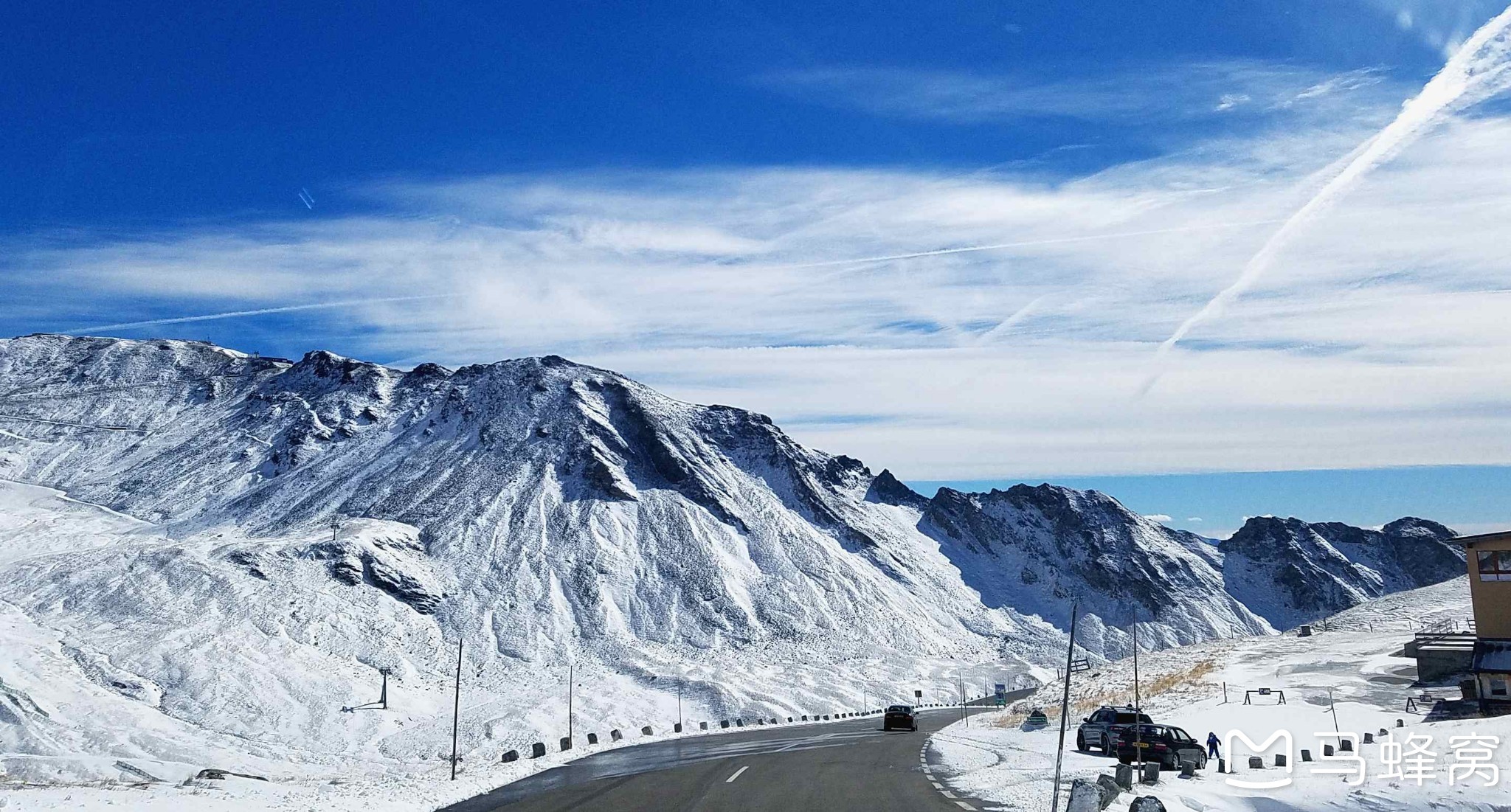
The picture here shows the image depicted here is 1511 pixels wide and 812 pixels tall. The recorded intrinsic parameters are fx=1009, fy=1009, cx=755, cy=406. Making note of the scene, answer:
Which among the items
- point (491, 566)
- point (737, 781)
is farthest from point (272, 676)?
point (737, 781)

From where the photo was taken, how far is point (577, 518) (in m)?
134

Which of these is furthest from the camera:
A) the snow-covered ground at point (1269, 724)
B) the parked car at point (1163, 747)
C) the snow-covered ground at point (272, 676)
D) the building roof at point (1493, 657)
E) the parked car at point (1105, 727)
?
the snow-covered ground at point (272, 676)

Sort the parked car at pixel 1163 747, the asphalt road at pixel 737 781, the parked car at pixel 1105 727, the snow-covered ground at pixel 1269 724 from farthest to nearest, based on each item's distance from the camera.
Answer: the parked car at pixel 1105 727
the parked car at pixel 1163 747
the asphalt road at pixel 737 781
the snow-covered ground at pixel 1269 724

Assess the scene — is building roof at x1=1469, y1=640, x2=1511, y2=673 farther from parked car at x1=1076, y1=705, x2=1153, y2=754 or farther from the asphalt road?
the asphalt road

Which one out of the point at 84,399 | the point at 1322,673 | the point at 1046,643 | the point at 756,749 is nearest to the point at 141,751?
the point at 756,749

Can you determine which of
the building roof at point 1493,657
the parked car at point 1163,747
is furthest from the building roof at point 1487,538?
the parked car at point 1163,747

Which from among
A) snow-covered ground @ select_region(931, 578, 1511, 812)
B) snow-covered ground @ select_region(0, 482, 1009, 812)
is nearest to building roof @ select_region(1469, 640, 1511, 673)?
snow-covered ground @ select_region(931, 578, 1511, 812)

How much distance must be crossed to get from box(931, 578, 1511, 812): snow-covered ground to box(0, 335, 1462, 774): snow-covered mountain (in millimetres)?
34885

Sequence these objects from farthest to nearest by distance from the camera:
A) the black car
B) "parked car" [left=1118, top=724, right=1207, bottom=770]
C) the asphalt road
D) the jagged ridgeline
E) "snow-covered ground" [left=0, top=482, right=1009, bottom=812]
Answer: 1. the jagged ridgeline
2. "snow-covered ground" [left=0, top=482, right=1009, bottom=812]
3. the black car
4. "parked car" [left=1118, top=724, right=1207, bottom=770]
5. the asphalt road

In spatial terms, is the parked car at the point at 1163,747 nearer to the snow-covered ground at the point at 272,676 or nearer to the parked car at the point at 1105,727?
the parked car at the point at 1105,727

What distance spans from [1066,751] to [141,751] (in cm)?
5665

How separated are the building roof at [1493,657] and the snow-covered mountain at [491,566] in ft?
184

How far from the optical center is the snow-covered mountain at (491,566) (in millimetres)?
84625

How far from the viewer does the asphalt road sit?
23.1 m
